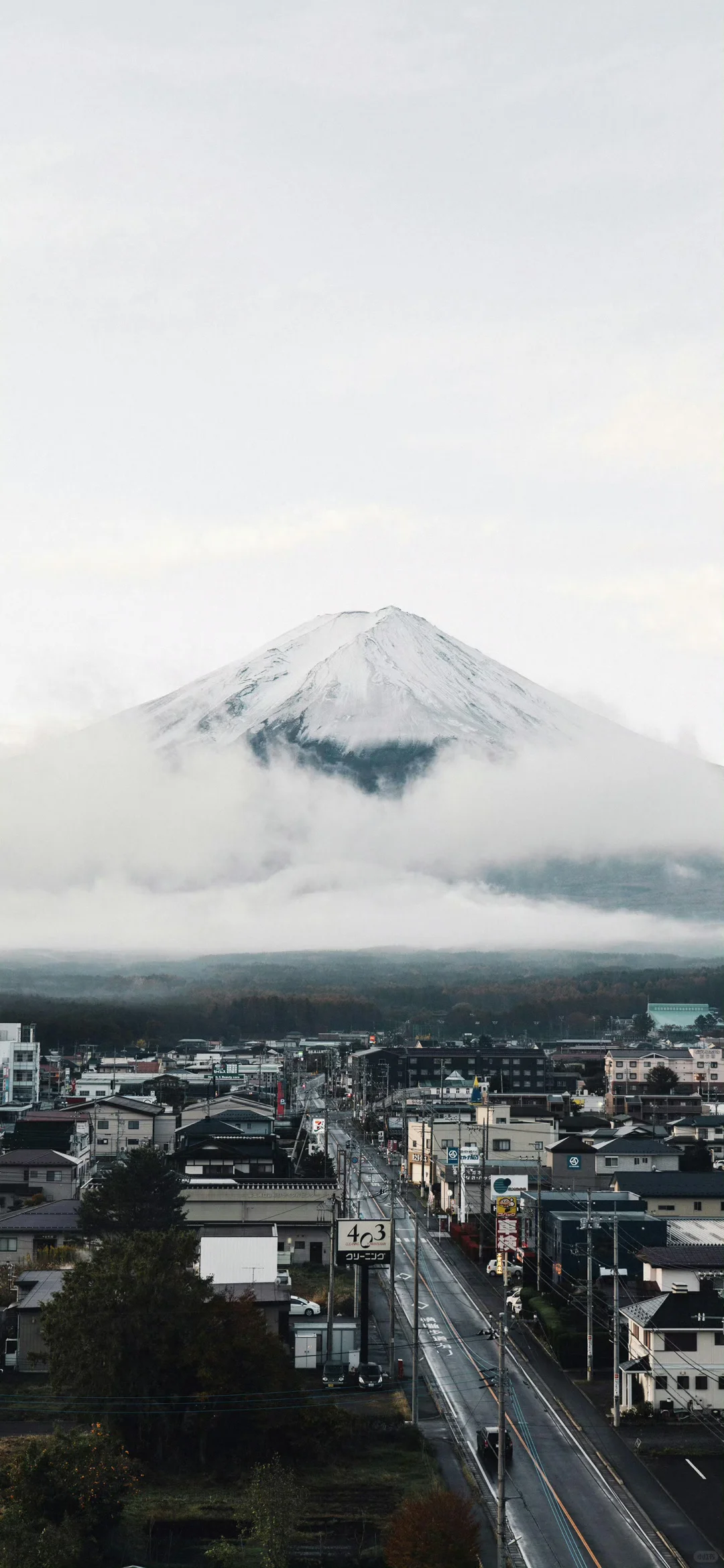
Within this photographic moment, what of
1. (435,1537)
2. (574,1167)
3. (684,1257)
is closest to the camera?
A: (435,1537)

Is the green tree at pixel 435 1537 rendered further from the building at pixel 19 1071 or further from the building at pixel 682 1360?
the building at pixel 19 1071

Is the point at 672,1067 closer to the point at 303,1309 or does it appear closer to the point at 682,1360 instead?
the point at 303,1309

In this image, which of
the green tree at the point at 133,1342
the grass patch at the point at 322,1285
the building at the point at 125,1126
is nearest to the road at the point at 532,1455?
the grass patch at the point at 322,1285

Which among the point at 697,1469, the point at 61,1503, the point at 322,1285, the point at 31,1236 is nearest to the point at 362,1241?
the point at 322,1285

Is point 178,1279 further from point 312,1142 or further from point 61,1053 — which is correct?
point 61,1053

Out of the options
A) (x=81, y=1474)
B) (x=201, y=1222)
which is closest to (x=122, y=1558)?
(x=81, y=1474)

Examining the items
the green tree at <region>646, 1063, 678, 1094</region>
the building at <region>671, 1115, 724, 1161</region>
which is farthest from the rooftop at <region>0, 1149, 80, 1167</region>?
the green tree at <region>646, 1063, 678, 1094</region>

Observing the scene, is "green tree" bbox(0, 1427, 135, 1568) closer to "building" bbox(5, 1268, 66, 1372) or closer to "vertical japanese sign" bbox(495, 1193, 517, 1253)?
"vertical japanese sign" bbox(495, 1193, 517, 1253)
